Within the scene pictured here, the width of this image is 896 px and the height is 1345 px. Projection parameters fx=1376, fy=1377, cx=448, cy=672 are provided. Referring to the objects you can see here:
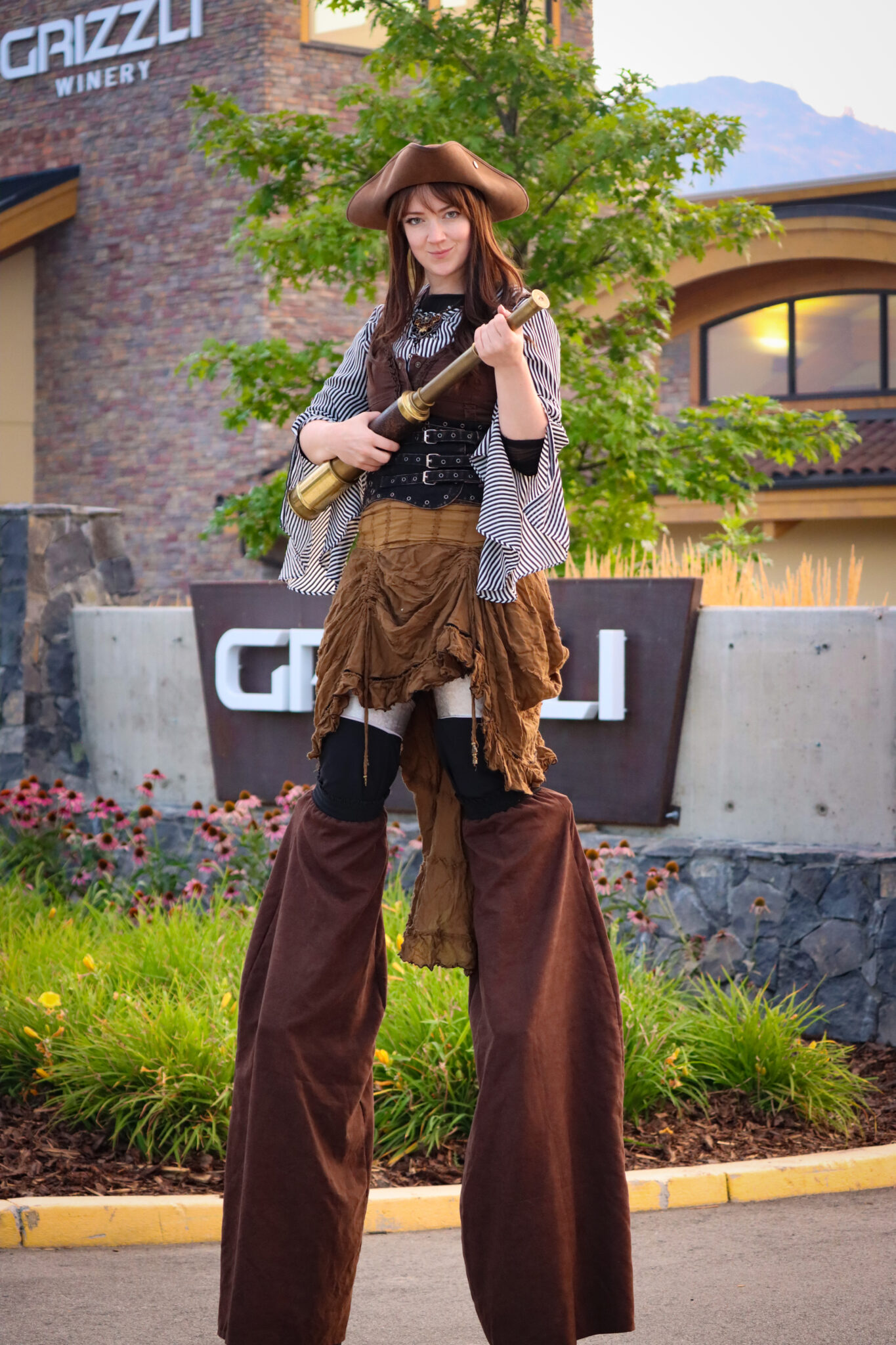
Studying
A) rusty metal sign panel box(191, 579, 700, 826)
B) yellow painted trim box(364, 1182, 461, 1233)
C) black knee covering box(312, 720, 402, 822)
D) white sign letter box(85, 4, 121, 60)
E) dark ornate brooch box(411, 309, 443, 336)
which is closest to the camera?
black knee covering box(312, 720, 402, 822)

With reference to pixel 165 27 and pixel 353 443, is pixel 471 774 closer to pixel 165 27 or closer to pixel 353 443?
pixel 353 443

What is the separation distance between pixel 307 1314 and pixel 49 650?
545 cm

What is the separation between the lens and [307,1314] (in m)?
2.55

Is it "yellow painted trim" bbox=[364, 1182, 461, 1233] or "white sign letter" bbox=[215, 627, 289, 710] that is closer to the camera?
"yellow painted trim" bbox=[364, 1182, 461, 1233]

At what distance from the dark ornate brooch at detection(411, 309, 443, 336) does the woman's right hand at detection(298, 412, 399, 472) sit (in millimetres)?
191

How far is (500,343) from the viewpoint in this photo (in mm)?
2445

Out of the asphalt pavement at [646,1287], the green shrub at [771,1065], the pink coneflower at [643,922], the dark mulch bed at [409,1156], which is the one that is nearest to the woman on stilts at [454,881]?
the asphalt pavement at [646,1287]

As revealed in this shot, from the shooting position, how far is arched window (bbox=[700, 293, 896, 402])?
1656cm

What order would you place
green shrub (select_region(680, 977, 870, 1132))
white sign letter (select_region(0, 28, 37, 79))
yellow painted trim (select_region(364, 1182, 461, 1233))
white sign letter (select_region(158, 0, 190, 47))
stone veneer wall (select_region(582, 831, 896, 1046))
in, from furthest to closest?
white sign letter (select_region(0, 28, 37, 79))
white sign letter (select_region(158, 0, 190, 47))
stone veneer wall (select_region(582, 831, 896, 1046))
green shrub (select_region(680, 977, 870, 1132))
yellow painted trim (select_region(364, 1182, 461, 1233))

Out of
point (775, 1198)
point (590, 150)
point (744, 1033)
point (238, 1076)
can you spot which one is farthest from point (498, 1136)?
point (590, 150)

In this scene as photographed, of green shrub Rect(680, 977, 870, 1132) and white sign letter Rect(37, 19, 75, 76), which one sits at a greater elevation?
white sign letter Rect(37, 19, 75, 76)

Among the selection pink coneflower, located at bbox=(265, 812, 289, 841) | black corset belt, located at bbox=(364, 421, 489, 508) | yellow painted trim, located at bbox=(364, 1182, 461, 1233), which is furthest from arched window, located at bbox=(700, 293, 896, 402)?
black corset belt, located at bbox=(364, 421, 489, 508)

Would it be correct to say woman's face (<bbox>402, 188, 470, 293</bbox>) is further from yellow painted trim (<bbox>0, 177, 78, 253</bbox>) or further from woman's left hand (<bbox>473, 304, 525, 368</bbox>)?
yellow painted trim (<bbox>0, 177, 78, 253</bbox>)

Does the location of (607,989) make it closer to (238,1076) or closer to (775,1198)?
(238,1076)
